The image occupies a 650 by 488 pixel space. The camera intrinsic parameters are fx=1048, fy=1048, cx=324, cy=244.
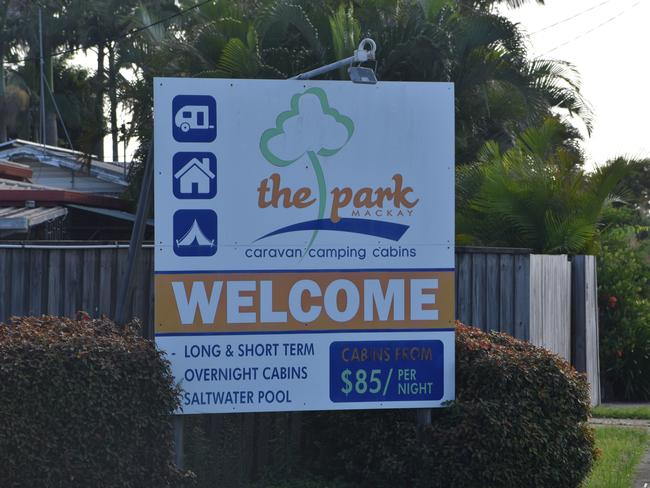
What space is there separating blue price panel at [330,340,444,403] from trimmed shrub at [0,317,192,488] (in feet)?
4.09

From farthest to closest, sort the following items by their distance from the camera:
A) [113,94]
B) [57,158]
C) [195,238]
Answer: [57,158] → [113,94] → [195,238]

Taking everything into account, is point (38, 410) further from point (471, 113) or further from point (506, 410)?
point (471, 113)

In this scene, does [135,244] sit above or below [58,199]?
below

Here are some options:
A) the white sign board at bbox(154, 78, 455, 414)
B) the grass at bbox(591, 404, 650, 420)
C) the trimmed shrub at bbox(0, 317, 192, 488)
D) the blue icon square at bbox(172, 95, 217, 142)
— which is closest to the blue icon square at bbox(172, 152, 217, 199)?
the white sign board at bbox(154, 78, 455, 414)

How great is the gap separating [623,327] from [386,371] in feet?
29.0

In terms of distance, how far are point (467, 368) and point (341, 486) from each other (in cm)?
131

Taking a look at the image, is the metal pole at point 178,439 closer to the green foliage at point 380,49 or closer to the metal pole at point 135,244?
the metal pole at point 135,244

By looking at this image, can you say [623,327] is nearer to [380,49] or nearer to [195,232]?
[380,49]

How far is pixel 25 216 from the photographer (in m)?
13.5

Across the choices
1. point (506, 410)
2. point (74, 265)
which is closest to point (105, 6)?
point (74, 265)

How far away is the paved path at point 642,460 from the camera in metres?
8.86

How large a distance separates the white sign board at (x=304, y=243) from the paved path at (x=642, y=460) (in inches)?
89.4

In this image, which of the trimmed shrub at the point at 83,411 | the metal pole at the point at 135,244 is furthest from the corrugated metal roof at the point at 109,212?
the trimmed shrub at the point at 83,411

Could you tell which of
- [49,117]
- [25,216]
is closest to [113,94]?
[25,216]
